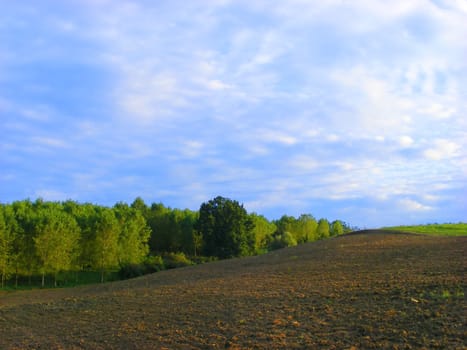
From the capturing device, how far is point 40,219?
53719 mm

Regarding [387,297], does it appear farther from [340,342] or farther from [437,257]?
[437,257]

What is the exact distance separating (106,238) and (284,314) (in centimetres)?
4429

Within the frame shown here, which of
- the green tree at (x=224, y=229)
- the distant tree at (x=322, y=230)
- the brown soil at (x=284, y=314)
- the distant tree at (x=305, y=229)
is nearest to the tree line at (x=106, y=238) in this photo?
the green tree at (x=224, y=229)

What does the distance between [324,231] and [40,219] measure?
7043 centimetres

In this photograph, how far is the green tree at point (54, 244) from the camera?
163ft

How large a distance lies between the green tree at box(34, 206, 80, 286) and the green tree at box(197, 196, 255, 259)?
849 inches

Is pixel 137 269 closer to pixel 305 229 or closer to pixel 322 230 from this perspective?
pixel 305 229

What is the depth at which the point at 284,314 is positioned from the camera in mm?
13672

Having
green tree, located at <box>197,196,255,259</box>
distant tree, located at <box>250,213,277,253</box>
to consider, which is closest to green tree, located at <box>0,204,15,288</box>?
green tree, located at <box>197,196,255,259</box>

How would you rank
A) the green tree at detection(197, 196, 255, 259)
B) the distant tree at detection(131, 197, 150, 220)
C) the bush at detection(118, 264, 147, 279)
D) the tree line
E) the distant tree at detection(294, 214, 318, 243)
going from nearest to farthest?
the bush at detection(118, 264, 147, 279) → the tree line → the green tree at detection(197, 196, 255, 259) → the distant tree at detection(294, 214, 318, 243) → the distant tree at detection(131, 197, 150, 220)

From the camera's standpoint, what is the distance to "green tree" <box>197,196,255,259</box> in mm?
68000

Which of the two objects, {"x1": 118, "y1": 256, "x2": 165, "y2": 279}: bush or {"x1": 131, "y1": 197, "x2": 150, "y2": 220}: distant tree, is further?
{"x1": 131, "y1": 197, "x2": 150, "y2": 220}: distant tree

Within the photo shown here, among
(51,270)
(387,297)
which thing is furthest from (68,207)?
(387,297)

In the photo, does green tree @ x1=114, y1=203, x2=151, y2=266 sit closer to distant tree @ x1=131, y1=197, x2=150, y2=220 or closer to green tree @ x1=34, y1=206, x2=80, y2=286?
green tree @ x1=34, y1=206, x2=80, y2=286
